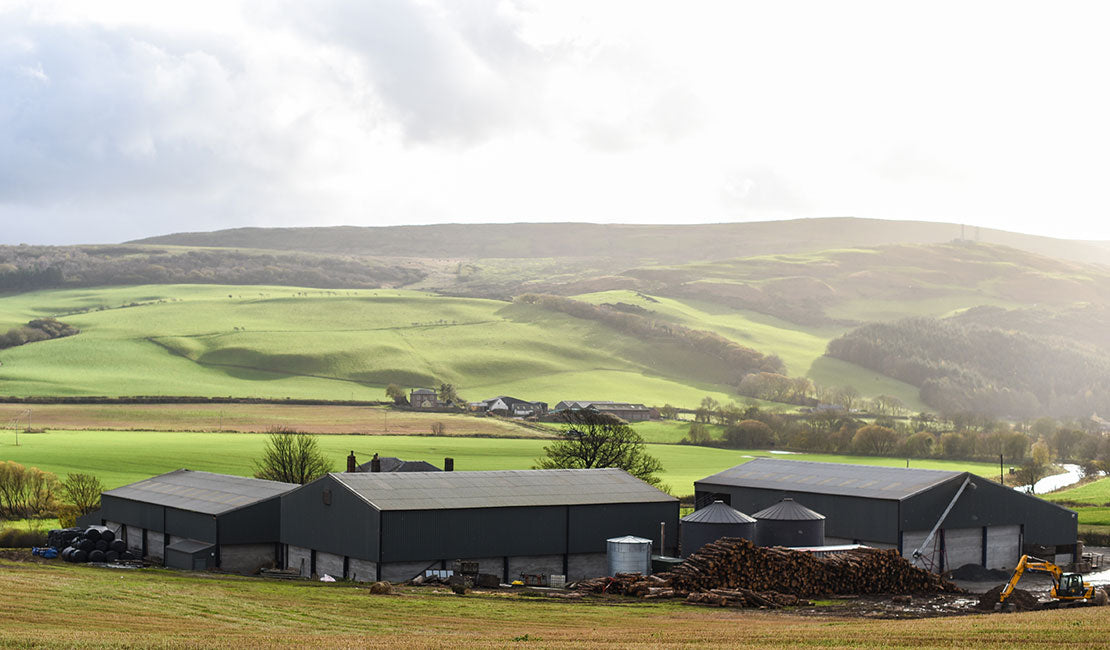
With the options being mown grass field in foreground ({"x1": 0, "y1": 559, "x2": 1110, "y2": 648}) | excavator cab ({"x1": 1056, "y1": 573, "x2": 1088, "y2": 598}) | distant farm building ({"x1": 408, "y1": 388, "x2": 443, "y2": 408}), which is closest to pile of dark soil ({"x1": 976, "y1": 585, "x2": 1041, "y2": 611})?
excavator cab ({"x1": 1056, "y1": 573, "x2": 1088, "y2": 598})

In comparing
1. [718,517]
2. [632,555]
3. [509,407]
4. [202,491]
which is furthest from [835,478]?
[509,407]

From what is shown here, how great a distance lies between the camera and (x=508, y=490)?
2345 inches

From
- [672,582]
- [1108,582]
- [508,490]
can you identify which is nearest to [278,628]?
[672,582]

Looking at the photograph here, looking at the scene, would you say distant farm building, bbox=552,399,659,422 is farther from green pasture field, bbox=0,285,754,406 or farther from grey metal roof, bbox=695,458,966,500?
grey metal roof, bbox=695,458,966,500

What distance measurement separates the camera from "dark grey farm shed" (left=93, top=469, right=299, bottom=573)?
6056 cm

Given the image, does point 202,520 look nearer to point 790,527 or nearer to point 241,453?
point 790,527

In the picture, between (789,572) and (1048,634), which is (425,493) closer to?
(789,572)

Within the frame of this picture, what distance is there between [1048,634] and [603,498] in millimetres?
33466

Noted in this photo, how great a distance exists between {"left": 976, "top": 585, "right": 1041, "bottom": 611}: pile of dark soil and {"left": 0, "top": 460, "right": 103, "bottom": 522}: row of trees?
56644 millimetres

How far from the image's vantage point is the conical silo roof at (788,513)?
57625 mm

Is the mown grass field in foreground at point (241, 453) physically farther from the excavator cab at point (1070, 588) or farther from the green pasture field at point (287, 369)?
the excavator cab at point (1070, 588)

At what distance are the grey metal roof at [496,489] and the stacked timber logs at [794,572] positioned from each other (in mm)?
11198

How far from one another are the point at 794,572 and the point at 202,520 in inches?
1245

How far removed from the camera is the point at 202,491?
6688 centimetres
